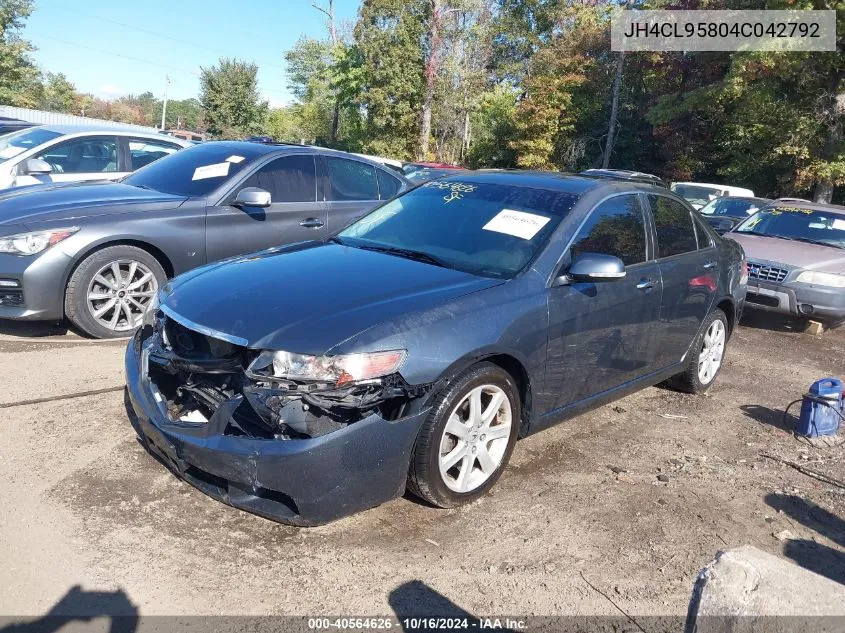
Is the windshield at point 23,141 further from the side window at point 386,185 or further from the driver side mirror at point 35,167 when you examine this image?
the side window at point 386,185

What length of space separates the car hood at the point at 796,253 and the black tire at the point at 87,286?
21.6 feet

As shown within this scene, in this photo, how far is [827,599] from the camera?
172cm

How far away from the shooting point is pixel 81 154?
7.81 meters

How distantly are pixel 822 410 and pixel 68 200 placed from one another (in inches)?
229

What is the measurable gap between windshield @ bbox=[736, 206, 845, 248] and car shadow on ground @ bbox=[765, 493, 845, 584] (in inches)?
234

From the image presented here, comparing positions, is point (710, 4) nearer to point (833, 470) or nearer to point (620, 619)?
point (833, 470)

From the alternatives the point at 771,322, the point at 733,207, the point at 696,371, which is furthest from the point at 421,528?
the point at 733,207

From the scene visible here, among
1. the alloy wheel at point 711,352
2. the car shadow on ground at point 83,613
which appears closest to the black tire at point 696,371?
the alloy wheel at point 711,352

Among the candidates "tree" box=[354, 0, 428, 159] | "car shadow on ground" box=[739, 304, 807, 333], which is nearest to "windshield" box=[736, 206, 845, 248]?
"car shadow on ground" box=[739, 304, 807, 333]

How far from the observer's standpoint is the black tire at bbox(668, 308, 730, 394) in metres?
5.20

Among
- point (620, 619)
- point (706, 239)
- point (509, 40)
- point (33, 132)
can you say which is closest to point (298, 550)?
point (620, 619)

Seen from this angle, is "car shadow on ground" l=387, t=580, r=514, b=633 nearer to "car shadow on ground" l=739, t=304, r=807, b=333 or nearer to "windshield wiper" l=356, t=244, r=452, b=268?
"windshield wiper" l=356, t=244, r=452, b=268

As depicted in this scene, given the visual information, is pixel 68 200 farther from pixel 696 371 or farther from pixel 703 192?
pixel 703 192

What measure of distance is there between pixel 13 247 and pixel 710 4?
A: 85.8 feet
